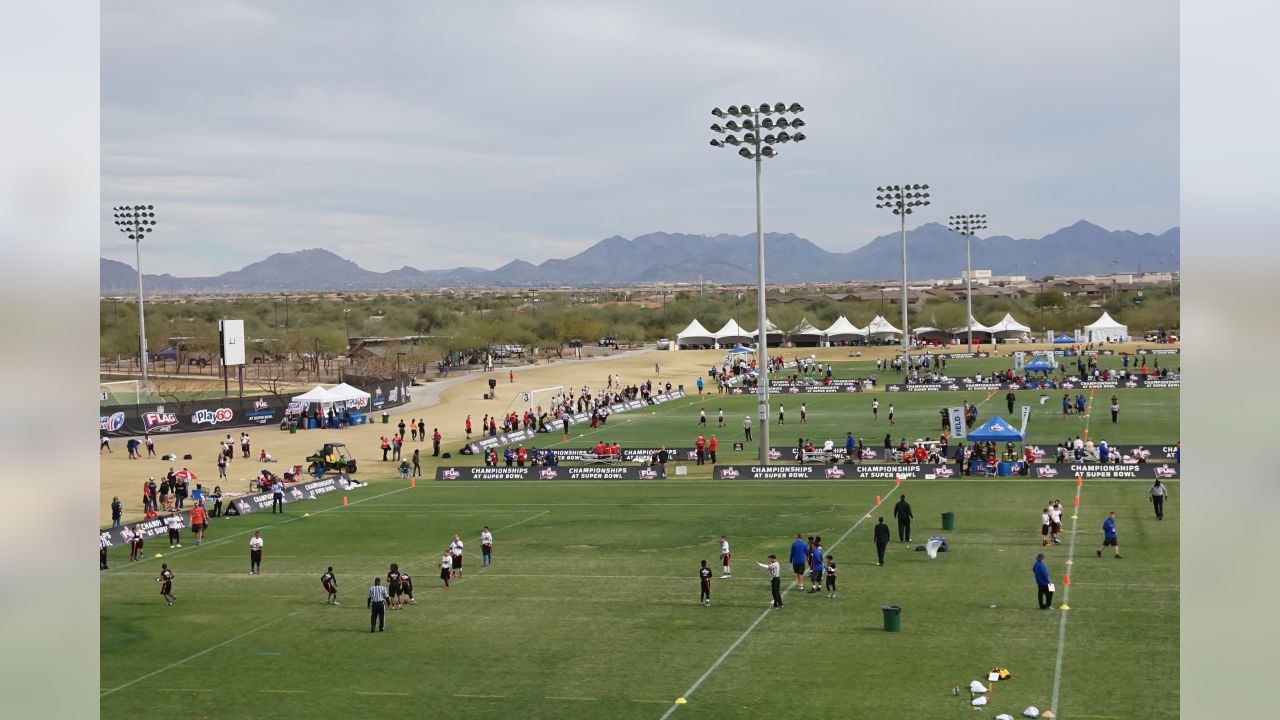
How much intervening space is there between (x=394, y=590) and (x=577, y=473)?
2195cm

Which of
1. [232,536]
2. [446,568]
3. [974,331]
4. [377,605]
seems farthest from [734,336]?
[377,605]

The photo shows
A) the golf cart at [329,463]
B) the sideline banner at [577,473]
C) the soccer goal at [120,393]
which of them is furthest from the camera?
the soccer goal at [120,393]

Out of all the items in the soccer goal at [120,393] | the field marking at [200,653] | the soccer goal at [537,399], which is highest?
the soccer goal at [120,393]

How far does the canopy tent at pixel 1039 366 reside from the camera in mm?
83125

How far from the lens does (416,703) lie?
763 inches

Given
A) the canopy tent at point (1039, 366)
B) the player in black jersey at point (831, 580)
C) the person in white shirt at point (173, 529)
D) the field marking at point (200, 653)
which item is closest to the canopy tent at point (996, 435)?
the player in black jersey at point (831, 580)

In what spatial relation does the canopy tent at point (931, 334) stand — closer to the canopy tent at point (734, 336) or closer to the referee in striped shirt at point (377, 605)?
the canopy tent at point (734, 336)

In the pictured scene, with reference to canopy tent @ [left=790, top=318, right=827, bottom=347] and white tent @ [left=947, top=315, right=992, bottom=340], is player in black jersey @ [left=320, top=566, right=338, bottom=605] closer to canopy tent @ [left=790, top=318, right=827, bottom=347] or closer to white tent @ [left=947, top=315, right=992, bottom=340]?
white tent @ [left=947, top=315, right=992, bottom=340]

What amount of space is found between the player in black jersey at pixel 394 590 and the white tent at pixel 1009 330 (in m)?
121

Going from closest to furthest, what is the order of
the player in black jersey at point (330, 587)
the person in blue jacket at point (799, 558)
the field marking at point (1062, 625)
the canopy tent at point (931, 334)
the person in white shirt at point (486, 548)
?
the field marking at point (1062, 625) → the player in black jersey at point (330, 587) → the person in blue jacket at point (799, 558) → the person in white shirt at point (486, 548) → the canopy tent at point (931, 334)

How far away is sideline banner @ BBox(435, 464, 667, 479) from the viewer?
4797cm

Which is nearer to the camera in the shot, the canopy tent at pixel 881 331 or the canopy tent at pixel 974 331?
the canopy tent at pixel 974 331
